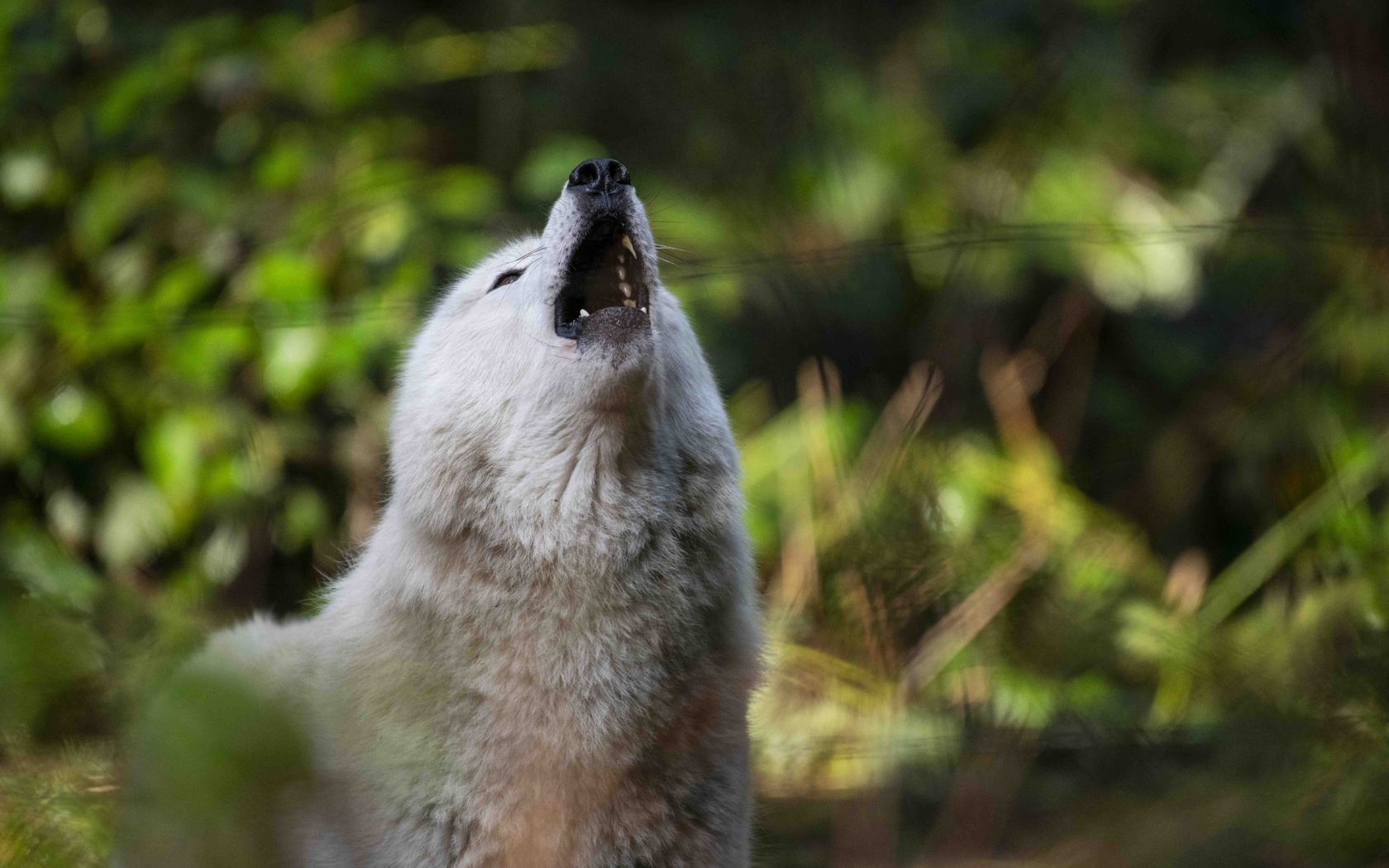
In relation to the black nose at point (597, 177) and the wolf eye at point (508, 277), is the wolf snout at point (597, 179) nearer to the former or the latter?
the black nose at point (597, 177)

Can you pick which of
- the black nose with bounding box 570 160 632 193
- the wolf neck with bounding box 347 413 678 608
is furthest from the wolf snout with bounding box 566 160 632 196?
the wolf neck with bounding box 347 413 678 608

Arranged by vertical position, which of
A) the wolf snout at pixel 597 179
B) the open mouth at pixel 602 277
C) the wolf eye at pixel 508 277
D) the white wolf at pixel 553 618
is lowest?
the white wolf at pixel 553 618

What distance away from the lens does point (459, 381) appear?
6.50ft

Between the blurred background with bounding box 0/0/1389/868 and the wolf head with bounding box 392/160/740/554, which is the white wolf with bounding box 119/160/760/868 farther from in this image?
the blurred background with bounding box 0/0/1389/868

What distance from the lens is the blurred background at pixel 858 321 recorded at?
7.92 feet

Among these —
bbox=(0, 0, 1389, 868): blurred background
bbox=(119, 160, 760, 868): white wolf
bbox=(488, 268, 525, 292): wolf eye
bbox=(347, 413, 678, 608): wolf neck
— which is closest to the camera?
bbox=(119, 160, 760, 868): white wolf

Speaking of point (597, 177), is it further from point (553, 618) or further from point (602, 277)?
point (553, 618)

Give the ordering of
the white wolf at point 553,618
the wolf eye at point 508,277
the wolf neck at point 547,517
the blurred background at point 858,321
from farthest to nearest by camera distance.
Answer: the blurred background at point 858,321 < the wolf eye at point 508,277 < the wolf neck at point 547,517 < the white wolf at point 553,618

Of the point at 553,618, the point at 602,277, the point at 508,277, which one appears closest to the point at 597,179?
the point at 602,277

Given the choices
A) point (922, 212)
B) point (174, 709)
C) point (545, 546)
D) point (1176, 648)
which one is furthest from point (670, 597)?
point (922, 212)

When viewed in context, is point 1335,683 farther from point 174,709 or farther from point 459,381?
point 174,709

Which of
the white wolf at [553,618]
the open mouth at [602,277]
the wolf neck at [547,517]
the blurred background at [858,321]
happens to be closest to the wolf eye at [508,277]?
the white wolf at [553,618]

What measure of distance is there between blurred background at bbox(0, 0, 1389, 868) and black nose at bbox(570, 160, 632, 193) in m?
0.44

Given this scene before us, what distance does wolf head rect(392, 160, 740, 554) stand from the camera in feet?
6.01
